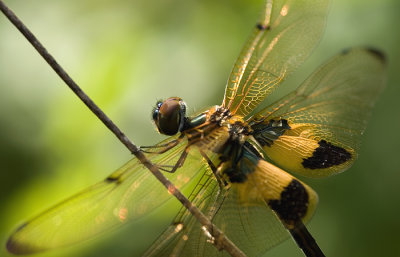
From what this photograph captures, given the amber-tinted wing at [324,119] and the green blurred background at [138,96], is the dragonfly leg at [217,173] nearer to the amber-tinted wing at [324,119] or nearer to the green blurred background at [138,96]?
the amber-tinted wing at [324,119]

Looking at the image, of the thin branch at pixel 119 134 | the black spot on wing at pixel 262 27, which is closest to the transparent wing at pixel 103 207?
the thin branch at pixel 119 134

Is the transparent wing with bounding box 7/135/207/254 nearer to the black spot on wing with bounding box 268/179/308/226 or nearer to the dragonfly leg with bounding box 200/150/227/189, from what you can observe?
the dragonfly leg with bounding box 200/150/227/189

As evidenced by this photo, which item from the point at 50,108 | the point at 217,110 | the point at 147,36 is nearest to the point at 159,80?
the point at 147,36

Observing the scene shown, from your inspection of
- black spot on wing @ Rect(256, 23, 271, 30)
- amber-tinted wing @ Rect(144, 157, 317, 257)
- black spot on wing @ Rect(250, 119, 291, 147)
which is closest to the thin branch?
amber-tinted wing @ Rect(144, 157, 317, 257)

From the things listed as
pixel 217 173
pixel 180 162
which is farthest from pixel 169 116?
pixel 217 173

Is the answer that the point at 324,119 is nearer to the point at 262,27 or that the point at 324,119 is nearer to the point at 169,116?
the point at 262,27

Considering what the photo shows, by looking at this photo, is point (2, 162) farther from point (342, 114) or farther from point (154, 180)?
point (342, 114)
